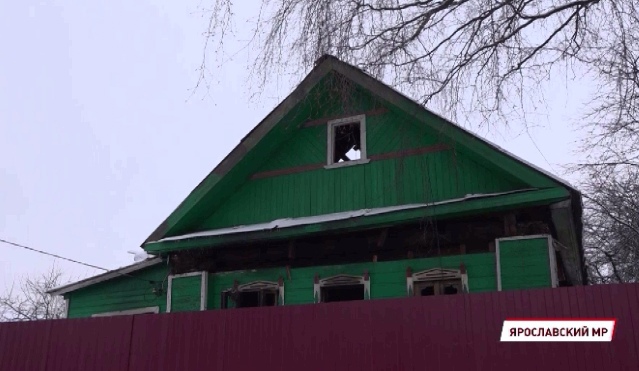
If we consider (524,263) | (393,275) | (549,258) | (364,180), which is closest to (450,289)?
(393,275)

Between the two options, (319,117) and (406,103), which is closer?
(406,103)

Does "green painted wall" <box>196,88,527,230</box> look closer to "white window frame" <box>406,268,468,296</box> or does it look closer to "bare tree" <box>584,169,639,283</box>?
"white window frame" <box>406,268,468,296</box>

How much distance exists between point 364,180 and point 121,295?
7661 mm

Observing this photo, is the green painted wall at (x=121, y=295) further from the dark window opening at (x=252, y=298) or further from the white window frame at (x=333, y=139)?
the white window frame at (x=333, y=139)

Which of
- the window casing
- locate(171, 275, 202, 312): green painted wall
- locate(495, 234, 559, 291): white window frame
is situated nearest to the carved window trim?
locate(495, 234, 559, 291): white window frame

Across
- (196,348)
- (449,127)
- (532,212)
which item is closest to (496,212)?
(532,212)

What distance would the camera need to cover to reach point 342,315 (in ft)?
23.9

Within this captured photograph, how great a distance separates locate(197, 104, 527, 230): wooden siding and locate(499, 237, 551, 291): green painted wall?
92 cm

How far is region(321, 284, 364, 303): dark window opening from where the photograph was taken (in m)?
11.5

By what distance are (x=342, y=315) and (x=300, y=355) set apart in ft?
2.17

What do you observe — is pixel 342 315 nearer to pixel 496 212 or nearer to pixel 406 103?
pixel 496 212

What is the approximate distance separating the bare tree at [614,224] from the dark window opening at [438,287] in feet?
29.7

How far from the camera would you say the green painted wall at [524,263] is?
9695 millimetres

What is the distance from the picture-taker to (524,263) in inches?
388
